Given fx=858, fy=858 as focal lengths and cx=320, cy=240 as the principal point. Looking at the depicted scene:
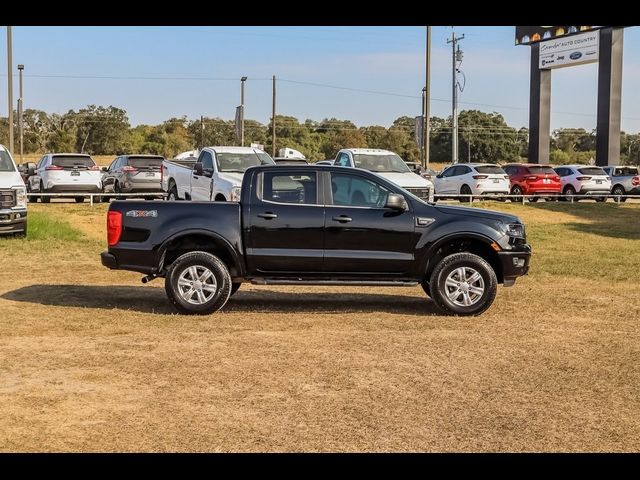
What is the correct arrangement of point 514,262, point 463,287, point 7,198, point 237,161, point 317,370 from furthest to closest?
point 237,161, point 7,198, point 514,262, point 463,287, point 317,370

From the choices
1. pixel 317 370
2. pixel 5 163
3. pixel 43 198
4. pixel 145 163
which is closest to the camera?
pixel 317 370

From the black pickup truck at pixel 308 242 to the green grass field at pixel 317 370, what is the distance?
44 cm

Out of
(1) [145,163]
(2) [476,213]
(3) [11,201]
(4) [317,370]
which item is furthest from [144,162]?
(4) [317,370]

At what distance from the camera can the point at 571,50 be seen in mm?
46656

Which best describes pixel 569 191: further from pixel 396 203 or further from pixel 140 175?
pixel 396 203

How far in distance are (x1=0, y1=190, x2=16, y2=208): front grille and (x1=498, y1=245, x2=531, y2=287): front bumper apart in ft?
36.1

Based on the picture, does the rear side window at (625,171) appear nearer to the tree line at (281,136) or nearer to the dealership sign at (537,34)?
the dealership sign at (537,34)

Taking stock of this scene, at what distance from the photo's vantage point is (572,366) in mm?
7777

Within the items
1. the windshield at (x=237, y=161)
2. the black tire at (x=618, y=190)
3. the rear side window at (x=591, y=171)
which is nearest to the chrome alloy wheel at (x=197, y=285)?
the windshield at (x=237, y=161)

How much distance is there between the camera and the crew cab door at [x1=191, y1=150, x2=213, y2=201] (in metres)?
19.3

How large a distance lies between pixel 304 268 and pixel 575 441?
17.6 ft

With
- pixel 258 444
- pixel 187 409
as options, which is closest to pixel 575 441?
pixel 258 444

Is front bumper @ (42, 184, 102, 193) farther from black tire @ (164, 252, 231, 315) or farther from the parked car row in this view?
black tire @ (164, 252, 231, 315)

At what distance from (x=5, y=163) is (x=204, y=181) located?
433 cm
